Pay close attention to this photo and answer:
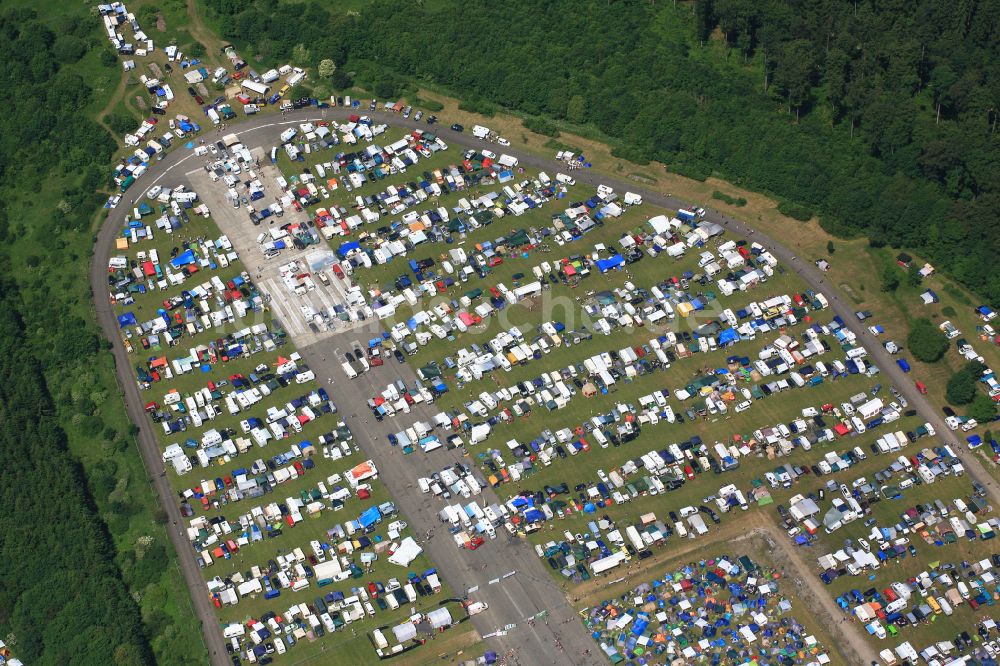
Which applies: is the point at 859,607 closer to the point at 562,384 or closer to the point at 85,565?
the point at 562,384

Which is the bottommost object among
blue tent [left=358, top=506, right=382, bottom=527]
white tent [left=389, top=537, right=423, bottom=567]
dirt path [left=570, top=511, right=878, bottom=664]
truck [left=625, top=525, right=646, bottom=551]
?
dirt path [left=570, top=511, right=878, bottom=664]

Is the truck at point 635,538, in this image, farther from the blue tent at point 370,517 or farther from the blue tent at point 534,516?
the blue tent at point 370,517

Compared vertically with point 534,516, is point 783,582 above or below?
below

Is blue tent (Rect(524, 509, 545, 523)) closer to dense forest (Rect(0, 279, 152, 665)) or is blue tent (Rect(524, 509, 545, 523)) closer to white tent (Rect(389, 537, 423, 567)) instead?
white tent (Rect(389, 537, 423, 567))

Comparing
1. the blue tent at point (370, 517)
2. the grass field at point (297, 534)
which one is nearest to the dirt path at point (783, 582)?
the grass field at point (297, 534)

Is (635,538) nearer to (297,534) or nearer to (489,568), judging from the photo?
(489,568)

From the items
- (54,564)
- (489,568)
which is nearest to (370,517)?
(489,568)

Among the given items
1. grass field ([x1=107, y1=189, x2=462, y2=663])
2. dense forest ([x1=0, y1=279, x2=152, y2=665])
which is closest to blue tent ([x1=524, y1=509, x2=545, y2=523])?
grass field ([x1=107, y1=189, x2=462, y2=663])
